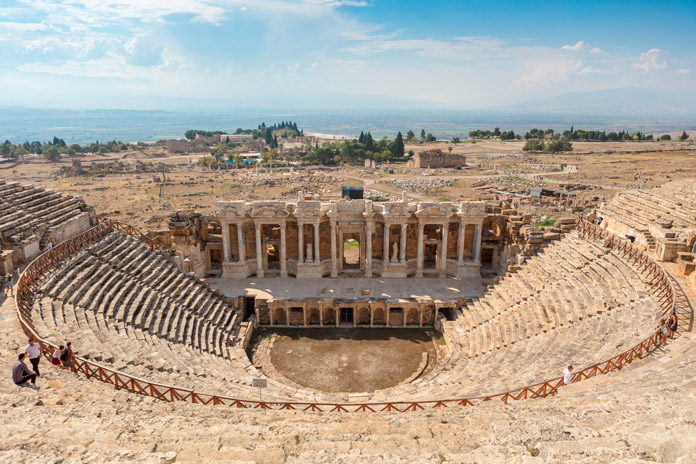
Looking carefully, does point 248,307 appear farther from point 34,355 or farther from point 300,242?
point 34,355

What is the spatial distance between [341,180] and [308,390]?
2637 inches

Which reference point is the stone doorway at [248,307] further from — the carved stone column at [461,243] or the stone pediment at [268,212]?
the carved stone column at [461,243]

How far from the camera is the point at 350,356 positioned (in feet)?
75.9

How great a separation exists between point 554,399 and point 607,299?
8894 mm

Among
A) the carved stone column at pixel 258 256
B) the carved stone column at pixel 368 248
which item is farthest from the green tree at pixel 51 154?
the carved stone column at pixel 368 248

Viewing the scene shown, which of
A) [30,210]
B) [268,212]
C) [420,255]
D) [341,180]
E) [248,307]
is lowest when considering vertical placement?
[248,307]

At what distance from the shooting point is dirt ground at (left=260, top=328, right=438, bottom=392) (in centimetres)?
2098

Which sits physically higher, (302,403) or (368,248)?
(302,403)

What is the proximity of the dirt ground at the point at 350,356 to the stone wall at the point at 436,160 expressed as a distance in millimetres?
81723

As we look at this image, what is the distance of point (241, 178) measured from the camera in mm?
89312

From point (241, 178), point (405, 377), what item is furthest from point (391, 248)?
point (241, 178)

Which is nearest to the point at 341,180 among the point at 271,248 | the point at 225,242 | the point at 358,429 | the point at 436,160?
the point at 436,160

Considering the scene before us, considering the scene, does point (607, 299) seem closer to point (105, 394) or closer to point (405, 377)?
point (405, 377)

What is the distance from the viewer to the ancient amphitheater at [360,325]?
9.21m
